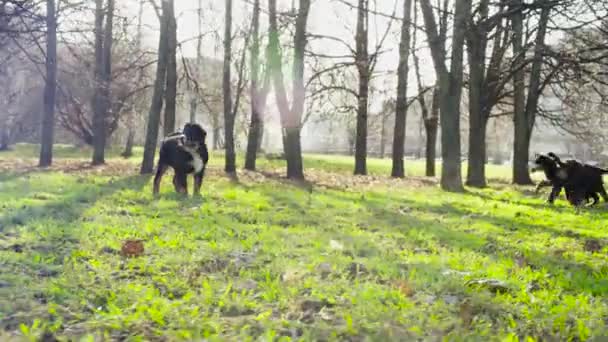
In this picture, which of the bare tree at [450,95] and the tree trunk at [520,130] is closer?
the bare tree at [450,95]

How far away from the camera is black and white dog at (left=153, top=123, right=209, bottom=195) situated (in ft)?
35.3

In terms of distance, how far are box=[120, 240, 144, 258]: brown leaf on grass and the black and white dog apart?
17.0 feet

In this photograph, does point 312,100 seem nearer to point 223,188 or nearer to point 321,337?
point 223,188

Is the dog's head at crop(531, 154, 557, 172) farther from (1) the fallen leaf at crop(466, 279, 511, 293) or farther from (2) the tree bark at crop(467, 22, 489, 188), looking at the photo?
(1) the fallen leaf at crop(466, 279, 511, 293)

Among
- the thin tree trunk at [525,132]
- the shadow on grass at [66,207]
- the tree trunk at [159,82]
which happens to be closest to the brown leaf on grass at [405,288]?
the shadow on grass at [66,207]

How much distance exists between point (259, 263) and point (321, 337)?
1.99 meters

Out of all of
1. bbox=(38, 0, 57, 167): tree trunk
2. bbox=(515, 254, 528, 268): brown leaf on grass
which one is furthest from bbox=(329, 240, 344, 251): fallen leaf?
bbox=(38, 0, 57, 167): tree trunk

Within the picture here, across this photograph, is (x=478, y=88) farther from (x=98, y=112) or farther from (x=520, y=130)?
(x=98, y=112)

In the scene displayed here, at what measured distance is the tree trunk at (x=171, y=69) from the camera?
1695cm

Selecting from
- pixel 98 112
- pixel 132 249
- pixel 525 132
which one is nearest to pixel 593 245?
pixel 132 249

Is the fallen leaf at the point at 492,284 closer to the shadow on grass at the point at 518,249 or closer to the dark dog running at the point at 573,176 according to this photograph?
the shadow on grass at the point at 518,249

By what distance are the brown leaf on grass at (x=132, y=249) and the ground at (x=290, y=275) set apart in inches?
3.6

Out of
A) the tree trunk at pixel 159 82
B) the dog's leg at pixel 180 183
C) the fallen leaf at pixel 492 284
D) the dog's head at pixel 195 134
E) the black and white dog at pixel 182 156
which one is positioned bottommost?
the fallen leaf at pixel 492 284

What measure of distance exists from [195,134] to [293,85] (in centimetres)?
648
